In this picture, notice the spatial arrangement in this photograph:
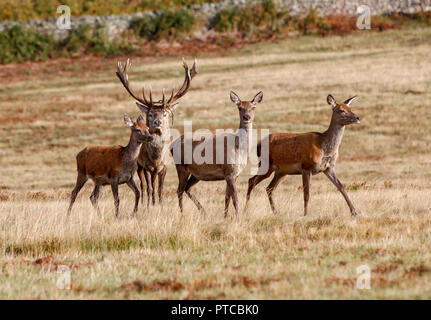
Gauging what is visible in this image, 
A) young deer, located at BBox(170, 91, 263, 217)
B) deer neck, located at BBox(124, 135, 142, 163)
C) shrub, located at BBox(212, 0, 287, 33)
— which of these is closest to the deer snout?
young deer, located at BBox(170, 91, 263, 217)

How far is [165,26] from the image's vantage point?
54188mm

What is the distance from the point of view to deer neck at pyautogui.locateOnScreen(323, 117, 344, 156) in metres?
13.8

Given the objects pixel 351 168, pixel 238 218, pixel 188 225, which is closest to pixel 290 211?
pixel 238 218

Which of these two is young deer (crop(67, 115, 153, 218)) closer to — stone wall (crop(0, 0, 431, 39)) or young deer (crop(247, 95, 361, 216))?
young deer (crop(247, 95, 361, 216))

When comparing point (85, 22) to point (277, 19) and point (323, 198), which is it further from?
point (323, 198)

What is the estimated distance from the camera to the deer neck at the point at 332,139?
1383 centimetres

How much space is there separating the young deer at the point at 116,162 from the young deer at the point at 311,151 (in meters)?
2.44

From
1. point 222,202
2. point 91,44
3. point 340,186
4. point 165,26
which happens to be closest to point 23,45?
point 91,44

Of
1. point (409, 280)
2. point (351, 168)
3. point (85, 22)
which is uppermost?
point (85, 22)

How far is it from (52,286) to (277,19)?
163 feet

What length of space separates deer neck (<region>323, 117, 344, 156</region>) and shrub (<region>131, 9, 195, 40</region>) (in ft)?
135

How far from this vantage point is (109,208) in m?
15.0

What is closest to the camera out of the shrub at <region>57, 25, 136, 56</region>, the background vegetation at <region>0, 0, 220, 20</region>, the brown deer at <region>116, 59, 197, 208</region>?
the brown deer at <region>116, 59, 197, 208</region>

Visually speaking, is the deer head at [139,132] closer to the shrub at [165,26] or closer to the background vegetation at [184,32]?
the background vegetation at [184,32]
